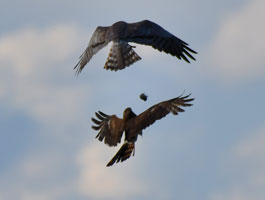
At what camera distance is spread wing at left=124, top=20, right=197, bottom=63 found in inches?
941

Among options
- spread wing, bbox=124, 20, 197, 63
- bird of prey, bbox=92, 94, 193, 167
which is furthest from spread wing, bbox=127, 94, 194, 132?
spread wing, bbox=124, 20, 197, 63

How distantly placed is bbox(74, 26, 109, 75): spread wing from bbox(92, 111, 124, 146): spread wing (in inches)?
59.0

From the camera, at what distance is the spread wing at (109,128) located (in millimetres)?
22250

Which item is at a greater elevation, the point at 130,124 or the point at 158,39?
the point at 158,39

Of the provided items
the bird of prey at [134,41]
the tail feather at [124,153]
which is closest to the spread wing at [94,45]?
the bird of prey at [134,41]

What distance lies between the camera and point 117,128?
22.5 metres

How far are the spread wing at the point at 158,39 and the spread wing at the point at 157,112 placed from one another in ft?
5.82

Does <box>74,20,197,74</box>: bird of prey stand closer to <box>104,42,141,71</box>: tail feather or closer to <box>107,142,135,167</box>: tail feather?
<box>104,42,141,71</box>: tail feather

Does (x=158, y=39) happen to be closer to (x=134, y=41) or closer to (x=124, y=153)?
(x=134, y=41)

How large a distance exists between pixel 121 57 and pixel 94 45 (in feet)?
4.48

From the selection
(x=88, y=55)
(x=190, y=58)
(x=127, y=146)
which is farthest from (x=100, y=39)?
(x=127, y=146)

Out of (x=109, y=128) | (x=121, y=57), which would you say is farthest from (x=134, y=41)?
(x=109, y=128)

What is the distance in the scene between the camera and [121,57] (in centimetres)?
2364

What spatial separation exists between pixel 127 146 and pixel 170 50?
10.5 ft
